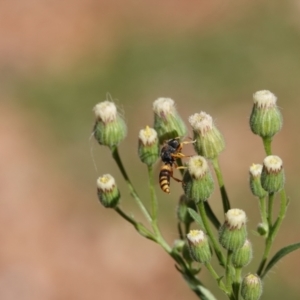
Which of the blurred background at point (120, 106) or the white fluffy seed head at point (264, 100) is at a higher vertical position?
the blurred background at point (120, 106)

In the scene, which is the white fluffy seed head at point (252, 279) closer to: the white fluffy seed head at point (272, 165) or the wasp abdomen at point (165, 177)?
the white fluffy seed head at point (272, 165)

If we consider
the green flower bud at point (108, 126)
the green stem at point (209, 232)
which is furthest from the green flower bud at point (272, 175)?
the green flower bud at point (108, 126)

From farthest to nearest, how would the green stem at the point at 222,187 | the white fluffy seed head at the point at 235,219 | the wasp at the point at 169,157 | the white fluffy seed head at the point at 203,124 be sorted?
the wasp at the point at 169,157, the white fluffy seed head at the point at 203,124, the green stem at the point at 222,187, the white fluffy seed head at the point at 235,219

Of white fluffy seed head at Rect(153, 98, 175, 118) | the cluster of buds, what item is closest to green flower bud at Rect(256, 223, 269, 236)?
the cluster of buds

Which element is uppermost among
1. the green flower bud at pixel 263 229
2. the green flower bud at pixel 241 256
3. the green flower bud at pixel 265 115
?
the green flower bud at pixel 265 115

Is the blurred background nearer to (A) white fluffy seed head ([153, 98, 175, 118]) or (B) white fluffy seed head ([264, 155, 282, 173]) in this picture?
(A) white fluffy seed head ([153, 98, 175, 118])

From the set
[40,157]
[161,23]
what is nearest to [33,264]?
[40,157]

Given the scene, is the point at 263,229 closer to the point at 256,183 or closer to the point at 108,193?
the point at 256,183
